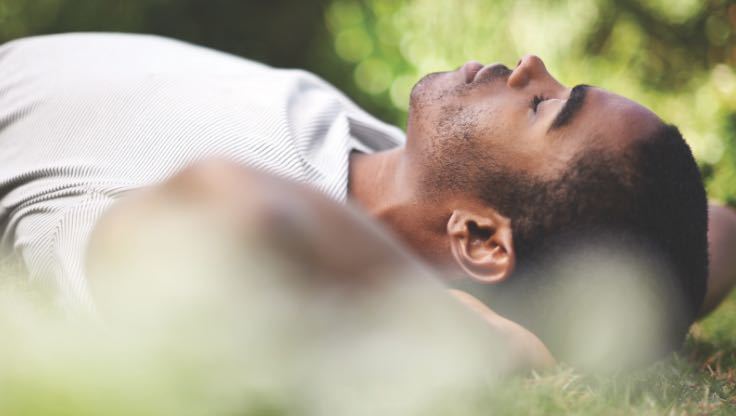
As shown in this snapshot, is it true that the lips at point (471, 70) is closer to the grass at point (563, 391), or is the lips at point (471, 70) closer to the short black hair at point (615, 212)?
the short black hair at point (615, 212)

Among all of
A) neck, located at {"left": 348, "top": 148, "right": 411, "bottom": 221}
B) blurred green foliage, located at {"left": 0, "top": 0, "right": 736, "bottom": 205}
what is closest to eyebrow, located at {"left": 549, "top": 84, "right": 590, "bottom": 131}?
neck, located at {"left": 348, "top": 148, "right": 411, "bottom": 221}

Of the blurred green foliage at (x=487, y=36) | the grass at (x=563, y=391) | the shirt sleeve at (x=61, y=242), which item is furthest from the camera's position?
the blurred green foliage at (x=487, y=36)

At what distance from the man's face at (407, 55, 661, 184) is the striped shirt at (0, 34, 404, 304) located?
0.35 metres

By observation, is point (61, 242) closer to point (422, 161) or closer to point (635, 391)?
point (422, 161)

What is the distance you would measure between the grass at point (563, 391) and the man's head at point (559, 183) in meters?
0.22

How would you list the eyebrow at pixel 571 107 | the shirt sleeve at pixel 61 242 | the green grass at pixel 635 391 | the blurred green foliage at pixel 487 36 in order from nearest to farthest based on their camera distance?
the green grass at pixel 635 391 < the shirt sleeve at pixel 61 242 < the eyebrow at pixel 571 107 < the blurred green foliage at pixel 487 36

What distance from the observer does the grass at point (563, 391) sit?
131 cm

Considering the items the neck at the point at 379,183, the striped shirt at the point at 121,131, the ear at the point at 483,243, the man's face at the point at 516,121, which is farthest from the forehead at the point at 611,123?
the striped shirt at the point at 121,131

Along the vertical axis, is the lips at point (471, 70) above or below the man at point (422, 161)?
above

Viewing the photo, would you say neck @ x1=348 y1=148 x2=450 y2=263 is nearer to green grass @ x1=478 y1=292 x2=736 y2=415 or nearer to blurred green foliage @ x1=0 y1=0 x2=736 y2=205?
green grass @ x1=478 y1=292 x2=736 y2=415

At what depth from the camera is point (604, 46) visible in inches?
220

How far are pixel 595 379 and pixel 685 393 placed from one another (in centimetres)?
26

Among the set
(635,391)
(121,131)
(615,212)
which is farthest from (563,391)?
(121,131)

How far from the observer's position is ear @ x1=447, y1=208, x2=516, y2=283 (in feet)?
7.63
